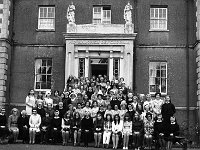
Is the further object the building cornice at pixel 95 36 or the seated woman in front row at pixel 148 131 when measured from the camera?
the building cornice at pixel 95 36

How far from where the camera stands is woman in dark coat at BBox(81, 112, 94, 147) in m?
18.2

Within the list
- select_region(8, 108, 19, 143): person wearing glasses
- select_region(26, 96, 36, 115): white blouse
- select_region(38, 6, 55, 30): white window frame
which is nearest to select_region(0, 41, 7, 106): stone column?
select_region(38, 6, 55, 30): white window frame

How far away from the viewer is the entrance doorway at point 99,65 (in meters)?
25.7

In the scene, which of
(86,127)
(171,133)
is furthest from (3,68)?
(171,133)

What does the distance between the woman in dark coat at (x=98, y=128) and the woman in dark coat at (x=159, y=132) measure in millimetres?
2339

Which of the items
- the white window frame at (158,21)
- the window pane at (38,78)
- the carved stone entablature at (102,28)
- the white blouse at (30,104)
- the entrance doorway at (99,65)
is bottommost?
the white blouse at (30,104)

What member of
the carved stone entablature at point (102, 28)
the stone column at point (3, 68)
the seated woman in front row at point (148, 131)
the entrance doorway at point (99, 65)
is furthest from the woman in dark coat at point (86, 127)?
the stone column at point (3, 68)

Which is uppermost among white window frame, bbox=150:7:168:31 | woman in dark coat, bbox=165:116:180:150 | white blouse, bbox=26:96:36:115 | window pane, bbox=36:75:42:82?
white window frame, bbox=150:7:168:31

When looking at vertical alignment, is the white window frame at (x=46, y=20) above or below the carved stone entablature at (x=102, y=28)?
above

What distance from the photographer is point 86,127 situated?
1836cm

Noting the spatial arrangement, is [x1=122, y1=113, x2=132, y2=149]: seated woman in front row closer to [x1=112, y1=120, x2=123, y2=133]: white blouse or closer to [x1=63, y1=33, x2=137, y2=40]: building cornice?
[x1=112, y1=120, x2=123, y2=133]: white blouse

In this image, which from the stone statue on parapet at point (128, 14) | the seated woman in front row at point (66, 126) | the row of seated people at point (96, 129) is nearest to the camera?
the row of seated people at point (96, 129)

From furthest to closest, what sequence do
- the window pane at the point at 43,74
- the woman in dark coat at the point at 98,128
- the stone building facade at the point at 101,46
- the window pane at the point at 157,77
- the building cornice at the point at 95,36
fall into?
1. the window pane at the point at 43,74
2. the window pane at the point at 157,77
3. the stone building facade at the point at 101,46
4. the building cornice at the point at 95,36
5. the woman in dark coat at the point at 98,128

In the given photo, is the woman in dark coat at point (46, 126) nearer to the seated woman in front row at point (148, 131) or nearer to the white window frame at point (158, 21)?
the seated woman in front row at point (148, 131)
